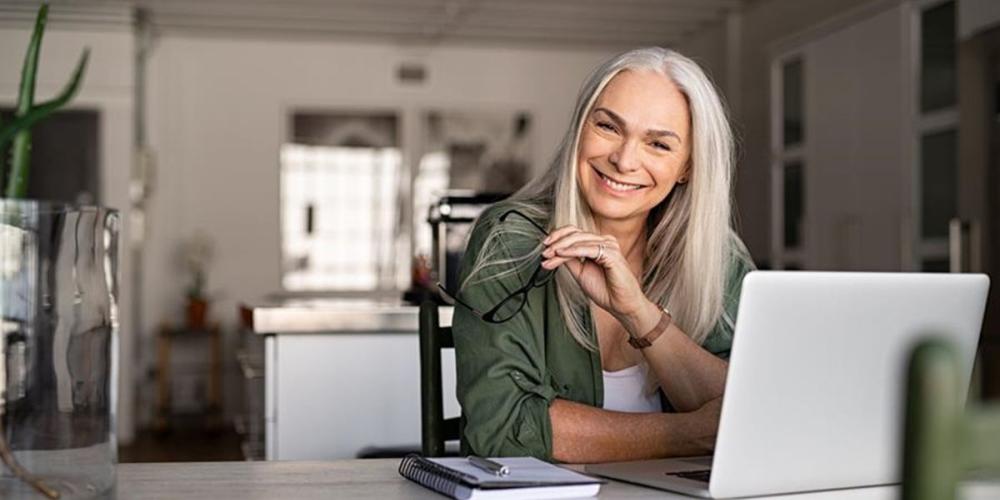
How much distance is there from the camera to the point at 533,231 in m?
1.93

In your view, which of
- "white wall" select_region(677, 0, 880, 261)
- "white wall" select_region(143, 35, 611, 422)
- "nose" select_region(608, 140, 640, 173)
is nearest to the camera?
"nose" select_region(608, 140, 640, 173)

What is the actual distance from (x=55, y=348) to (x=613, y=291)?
797 mm

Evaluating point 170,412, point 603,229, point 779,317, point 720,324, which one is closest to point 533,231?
point 603,229

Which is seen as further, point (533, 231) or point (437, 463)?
point (533, 231)

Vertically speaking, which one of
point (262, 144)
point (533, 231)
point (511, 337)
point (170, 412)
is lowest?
point (170, 412)

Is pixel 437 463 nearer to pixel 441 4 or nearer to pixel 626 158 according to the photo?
pixel 626 158

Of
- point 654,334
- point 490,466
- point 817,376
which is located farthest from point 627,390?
point 817,376

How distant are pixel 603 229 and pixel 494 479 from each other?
767 mm

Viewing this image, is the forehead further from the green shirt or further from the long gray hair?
the green shirt

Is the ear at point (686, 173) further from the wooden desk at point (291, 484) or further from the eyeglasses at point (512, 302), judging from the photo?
the wooden desk at point (291, 484)

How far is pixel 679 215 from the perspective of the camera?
201 cm

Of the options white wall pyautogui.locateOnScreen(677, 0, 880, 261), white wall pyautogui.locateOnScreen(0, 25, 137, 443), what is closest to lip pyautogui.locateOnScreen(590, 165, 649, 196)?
white wall pyautogui.locateOnScreen(677, 0, 880, 261)

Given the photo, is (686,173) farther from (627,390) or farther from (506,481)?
(506,481)

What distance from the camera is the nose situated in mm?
1872
